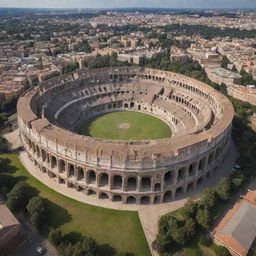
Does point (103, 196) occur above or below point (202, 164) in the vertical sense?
below

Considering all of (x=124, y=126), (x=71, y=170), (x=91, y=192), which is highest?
(x=71, y=170)

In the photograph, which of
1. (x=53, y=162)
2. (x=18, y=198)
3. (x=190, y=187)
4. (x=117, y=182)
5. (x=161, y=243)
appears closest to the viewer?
(x=161, y=243)

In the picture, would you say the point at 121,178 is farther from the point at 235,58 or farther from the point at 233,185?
the point at 235,58

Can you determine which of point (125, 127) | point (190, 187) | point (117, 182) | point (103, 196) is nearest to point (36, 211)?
point (103, 196)

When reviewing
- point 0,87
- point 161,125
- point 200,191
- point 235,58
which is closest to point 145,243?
point 200,191

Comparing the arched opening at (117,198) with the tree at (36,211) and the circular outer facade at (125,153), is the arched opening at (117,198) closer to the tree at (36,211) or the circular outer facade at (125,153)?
the circular outer facade at (125,153)

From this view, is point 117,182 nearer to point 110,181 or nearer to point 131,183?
point 131,183
